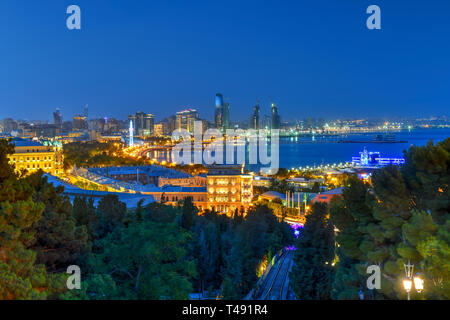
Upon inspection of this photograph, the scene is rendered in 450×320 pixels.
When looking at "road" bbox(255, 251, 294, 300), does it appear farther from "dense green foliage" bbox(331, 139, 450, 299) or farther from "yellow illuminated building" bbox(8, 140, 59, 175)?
"yellow illuminated building" bbox(8, 140, 59, 175)

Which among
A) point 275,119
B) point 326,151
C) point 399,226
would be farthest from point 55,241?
point 275,119

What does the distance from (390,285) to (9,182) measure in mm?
3103

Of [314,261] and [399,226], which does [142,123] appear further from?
[399,226]

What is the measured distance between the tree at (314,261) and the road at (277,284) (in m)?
0.38

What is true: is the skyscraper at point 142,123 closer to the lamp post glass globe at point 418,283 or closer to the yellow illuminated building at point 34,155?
the yellow illuminated building at point 34,155

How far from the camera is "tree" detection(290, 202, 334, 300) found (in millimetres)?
5152

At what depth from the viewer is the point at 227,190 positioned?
15.1m

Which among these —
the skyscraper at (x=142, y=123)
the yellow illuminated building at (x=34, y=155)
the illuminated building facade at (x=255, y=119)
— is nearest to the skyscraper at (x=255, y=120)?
the illuminated building facade at (x=255, y=119)

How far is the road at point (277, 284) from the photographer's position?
545cm

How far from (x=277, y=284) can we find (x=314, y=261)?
3.45ft

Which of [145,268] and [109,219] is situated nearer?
[145,268]

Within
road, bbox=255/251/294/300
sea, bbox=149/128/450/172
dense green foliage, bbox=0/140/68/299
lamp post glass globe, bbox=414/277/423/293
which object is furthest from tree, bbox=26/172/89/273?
sea, bbox=149/128/450/172

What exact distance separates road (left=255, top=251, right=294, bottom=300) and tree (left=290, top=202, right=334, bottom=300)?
377mm
